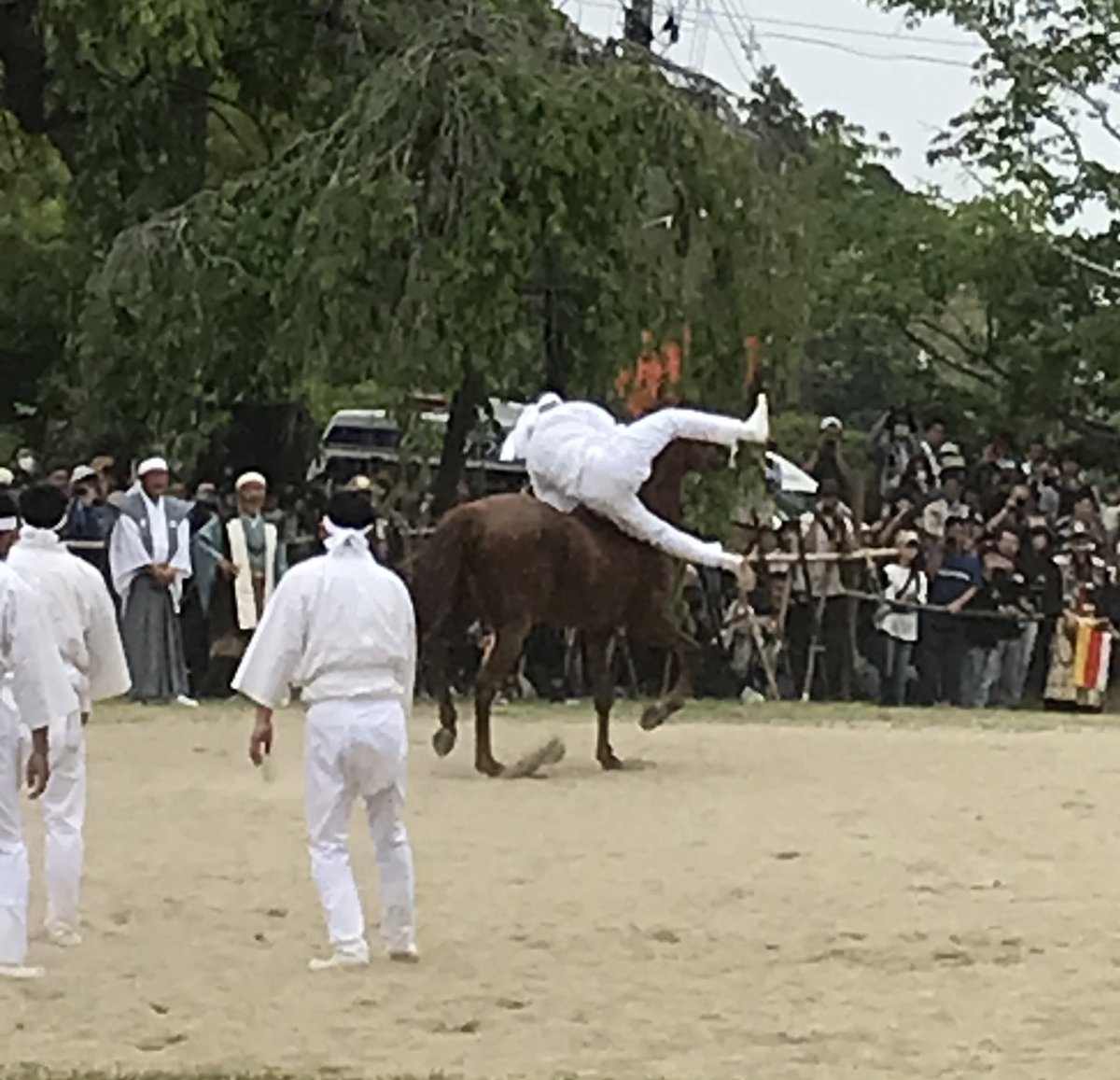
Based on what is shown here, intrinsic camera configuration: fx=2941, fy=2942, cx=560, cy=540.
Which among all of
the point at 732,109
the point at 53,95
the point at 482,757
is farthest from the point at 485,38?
the point at 482,757

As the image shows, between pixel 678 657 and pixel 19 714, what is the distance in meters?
8.68

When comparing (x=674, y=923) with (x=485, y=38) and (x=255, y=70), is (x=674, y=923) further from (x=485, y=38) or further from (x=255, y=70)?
(x=255, y=70)

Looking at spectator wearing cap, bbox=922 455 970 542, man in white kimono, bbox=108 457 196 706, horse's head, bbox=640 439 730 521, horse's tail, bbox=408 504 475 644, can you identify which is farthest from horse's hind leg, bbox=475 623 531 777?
spectator wearing cap, bbox=922 455 970 542

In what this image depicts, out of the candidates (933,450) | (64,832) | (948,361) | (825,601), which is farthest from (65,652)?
(948,361)

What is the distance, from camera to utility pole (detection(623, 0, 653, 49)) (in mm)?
27141

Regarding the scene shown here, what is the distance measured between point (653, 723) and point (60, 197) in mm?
13203

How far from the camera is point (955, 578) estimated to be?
23.9 meters

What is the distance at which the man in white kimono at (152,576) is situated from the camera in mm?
21812

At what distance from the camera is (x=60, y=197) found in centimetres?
2942

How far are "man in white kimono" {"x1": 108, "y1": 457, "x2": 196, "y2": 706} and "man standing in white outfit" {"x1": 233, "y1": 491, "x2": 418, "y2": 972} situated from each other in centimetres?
1141

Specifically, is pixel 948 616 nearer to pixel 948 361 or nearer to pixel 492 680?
pixel 492 680

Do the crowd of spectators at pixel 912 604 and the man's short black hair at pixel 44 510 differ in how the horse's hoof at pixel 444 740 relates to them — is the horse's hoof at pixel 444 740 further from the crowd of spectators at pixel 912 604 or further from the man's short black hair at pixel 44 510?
the man's short black hair at pixel 44 510

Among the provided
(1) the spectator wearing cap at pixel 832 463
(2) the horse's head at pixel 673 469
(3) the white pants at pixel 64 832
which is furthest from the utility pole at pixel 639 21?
(3) the white pants at pixel 64 832

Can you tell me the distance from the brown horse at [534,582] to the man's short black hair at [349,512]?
6396 millimetres
